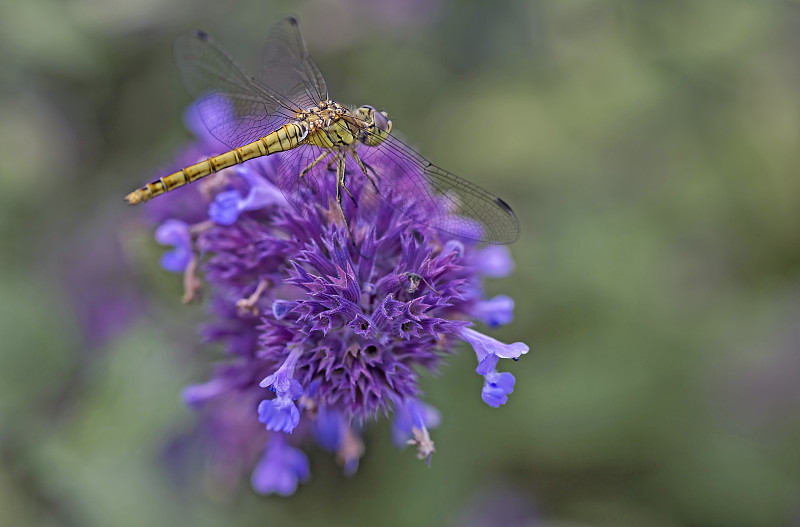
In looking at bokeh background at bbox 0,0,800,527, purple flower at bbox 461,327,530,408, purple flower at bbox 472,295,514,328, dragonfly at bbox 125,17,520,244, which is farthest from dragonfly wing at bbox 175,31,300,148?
purple flower at bbox 461,327,530,408

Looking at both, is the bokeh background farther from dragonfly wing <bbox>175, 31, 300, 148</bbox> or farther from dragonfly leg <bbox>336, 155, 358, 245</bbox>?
dragonfly leg <bbox>336, 155, 358, 245</bbox>

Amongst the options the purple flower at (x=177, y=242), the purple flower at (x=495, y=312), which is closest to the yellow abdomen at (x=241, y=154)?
the purple flower at (x=177, y=242)

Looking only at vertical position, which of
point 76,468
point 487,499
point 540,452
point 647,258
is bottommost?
point 76,468

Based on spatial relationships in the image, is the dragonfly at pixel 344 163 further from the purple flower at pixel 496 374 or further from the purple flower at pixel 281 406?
the purple flower at pixel 281 406

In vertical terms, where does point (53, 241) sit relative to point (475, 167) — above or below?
below

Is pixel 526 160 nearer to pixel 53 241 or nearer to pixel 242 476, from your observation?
pixel 242 476

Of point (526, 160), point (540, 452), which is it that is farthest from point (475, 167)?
point (540, 452)

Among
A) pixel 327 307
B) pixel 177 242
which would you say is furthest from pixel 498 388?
pixel 177 242
